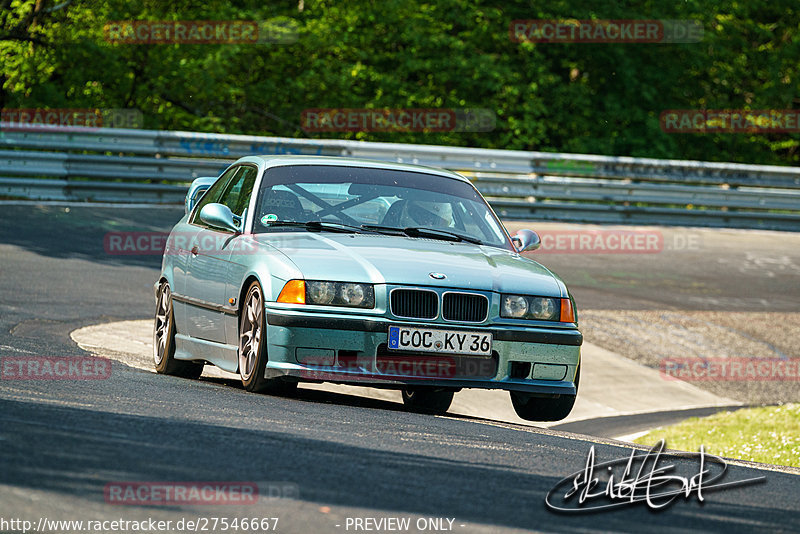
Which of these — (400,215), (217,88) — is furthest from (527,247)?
(217,88)

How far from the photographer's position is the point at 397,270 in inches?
288

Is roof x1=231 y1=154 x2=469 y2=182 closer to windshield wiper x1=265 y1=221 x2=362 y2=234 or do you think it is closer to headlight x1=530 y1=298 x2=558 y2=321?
windshield wiper x1=265 y1=221 x2=362 y2=234

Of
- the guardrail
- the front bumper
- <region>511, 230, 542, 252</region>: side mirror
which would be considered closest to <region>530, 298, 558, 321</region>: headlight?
the front bumper

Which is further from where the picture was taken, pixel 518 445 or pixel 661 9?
pixel 661 9

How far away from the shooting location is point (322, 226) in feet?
26.7

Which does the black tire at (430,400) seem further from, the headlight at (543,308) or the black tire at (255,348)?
the headlight at (543,308)

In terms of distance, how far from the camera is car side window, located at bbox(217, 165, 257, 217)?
28.2 ft

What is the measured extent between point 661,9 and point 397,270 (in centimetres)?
2297

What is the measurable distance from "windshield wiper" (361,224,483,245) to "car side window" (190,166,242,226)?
1.45 metres

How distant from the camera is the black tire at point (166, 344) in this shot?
9047 millimetres

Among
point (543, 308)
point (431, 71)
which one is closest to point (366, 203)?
point (543, 308)

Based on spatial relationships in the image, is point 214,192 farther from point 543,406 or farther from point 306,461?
point 306,461

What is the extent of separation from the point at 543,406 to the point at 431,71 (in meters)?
20.3

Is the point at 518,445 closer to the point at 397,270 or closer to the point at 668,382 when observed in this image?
the point at 397,270
